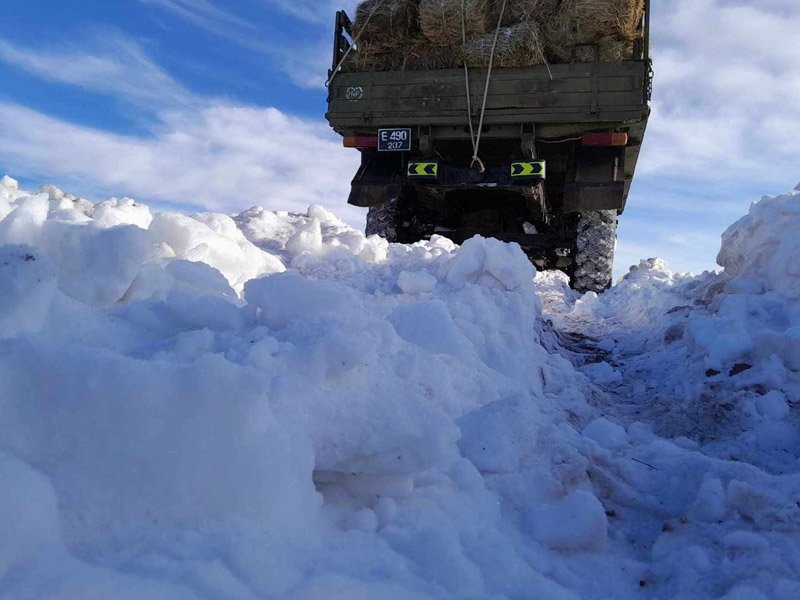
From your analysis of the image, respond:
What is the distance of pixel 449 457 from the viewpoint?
6.34 feet

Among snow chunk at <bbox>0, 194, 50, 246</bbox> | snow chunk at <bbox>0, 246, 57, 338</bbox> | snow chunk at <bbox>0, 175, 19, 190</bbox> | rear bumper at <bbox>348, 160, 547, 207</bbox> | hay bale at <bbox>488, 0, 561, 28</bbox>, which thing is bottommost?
snow chunk at <bbox>0, 246, 57, 338</bbox>

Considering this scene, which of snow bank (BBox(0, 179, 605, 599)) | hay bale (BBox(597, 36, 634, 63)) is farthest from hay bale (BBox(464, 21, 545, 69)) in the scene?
snow bank (BBox(0, 179, 605, 599))

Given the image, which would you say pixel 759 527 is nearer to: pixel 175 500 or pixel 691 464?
Answer: pixel 691 464

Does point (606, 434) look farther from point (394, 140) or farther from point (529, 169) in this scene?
point (394, 140)

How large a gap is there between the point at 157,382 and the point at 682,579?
139 cm

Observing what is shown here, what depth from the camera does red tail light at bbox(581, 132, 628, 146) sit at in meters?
6.46

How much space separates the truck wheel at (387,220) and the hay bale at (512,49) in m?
1.68

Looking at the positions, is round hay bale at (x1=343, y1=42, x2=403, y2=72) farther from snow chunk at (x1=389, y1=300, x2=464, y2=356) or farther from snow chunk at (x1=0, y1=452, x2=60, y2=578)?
snow chunk at (x1=0, y1=452, x2=60, y2=578)

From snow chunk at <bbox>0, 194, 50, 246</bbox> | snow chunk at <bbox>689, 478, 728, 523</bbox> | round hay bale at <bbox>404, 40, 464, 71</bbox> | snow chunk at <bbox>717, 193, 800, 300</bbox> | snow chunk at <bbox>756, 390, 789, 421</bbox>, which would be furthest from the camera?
round hay bale at <bbox>404, 40, 464, 71</bbox>

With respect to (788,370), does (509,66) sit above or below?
above

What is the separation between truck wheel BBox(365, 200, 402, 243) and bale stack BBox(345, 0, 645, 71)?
1.47 m

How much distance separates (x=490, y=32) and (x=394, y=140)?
4.87ft

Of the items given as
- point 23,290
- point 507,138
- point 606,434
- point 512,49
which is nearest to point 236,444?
point 23,290

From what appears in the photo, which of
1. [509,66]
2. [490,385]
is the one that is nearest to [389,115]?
[509,66]
